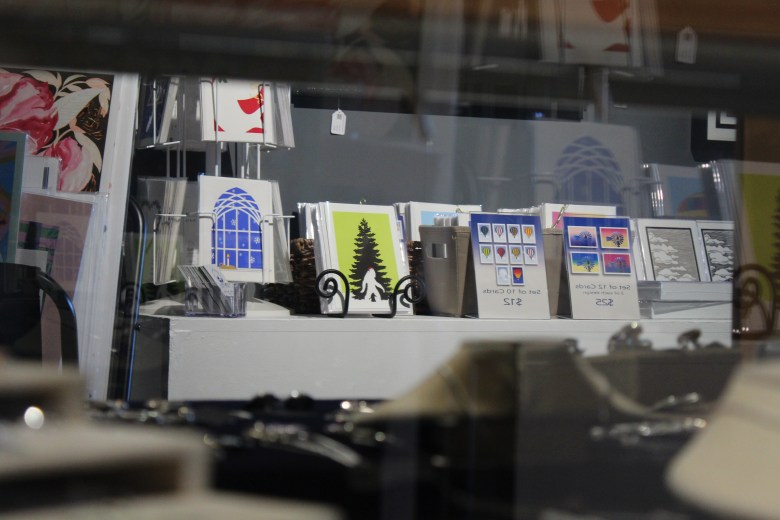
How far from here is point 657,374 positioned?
32cm

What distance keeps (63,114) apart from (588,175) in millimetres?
377

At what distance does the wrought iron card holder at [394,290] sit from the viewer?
39cm

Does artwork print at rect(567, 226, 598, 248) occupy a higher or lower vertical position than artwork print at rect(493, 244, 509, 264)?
higher

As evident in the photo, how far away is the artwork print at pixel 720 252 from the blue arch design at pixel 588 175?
5cm

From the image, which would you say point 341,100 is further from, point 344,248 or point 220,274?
point 344,248

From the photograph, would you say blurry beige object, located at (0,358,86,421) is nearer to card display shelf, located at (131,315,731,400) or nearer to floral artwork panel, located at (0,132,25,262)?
card display shelf, located at (131,315,731,400)

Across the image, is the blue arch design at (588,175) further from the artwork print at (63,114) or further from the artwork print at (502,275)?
the artwork print at (63,114)

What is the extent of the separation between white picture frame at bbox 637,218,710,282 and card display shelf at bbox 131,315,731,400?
28 mm

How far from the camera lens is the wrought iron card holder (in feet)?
1.27

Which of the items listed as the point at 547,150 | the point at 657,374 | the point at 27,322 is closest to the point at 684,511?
the point at 657,374

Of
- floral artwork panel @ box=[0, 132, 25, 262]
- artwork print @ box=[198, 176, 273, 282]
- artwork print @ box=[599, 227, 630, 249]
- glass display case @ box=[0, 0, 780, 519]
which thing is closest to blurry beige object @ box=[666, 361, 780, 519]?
glass display case @ box=[0, 0, 780, 519]

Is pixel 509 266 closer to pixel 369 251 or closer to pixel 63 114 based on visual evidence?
pixel 369 251

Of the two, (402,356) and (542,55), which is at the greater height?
(542,55)

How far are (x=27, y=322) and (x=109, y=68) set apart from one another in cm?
14
